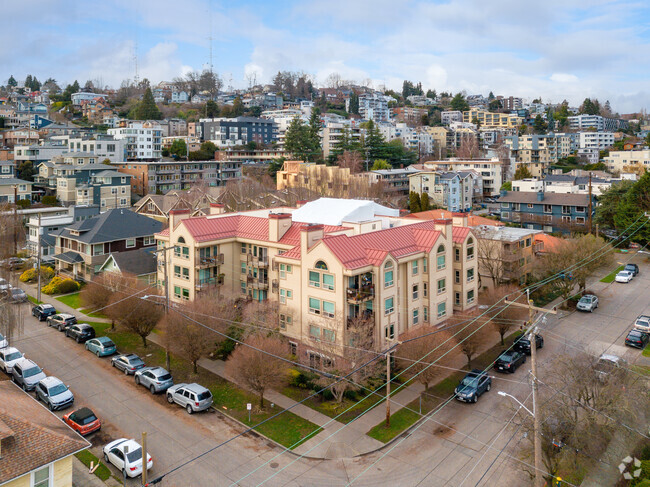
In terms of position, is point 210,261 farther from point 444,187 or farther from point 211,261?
point 444,187

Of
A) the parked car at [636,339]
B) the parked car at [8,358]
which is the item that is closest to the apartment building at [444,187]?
the parked car at [636,339]

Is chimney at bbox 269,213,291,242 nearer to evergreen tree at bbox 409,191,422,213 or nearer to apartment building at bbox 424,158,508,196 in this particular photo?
evergreen tree at bbox 409,191,422,213

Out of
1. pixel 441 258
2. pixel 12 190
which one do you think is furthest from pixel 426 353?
pixel 12 190

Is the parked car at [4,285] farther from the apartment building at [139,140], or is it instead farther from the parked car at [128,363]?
the apartment building at [139,140]

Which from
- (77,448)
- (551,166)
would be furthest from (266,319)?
(551,166)

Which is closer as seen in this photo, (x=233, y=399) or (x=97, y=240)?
(x=233, y=399)

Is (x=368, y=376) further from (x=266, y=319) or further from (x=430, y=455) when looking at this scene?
(x=266, y=319)

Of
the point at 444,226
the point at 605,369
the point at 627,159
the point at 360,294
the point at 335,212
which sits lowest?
the point at 605,369
